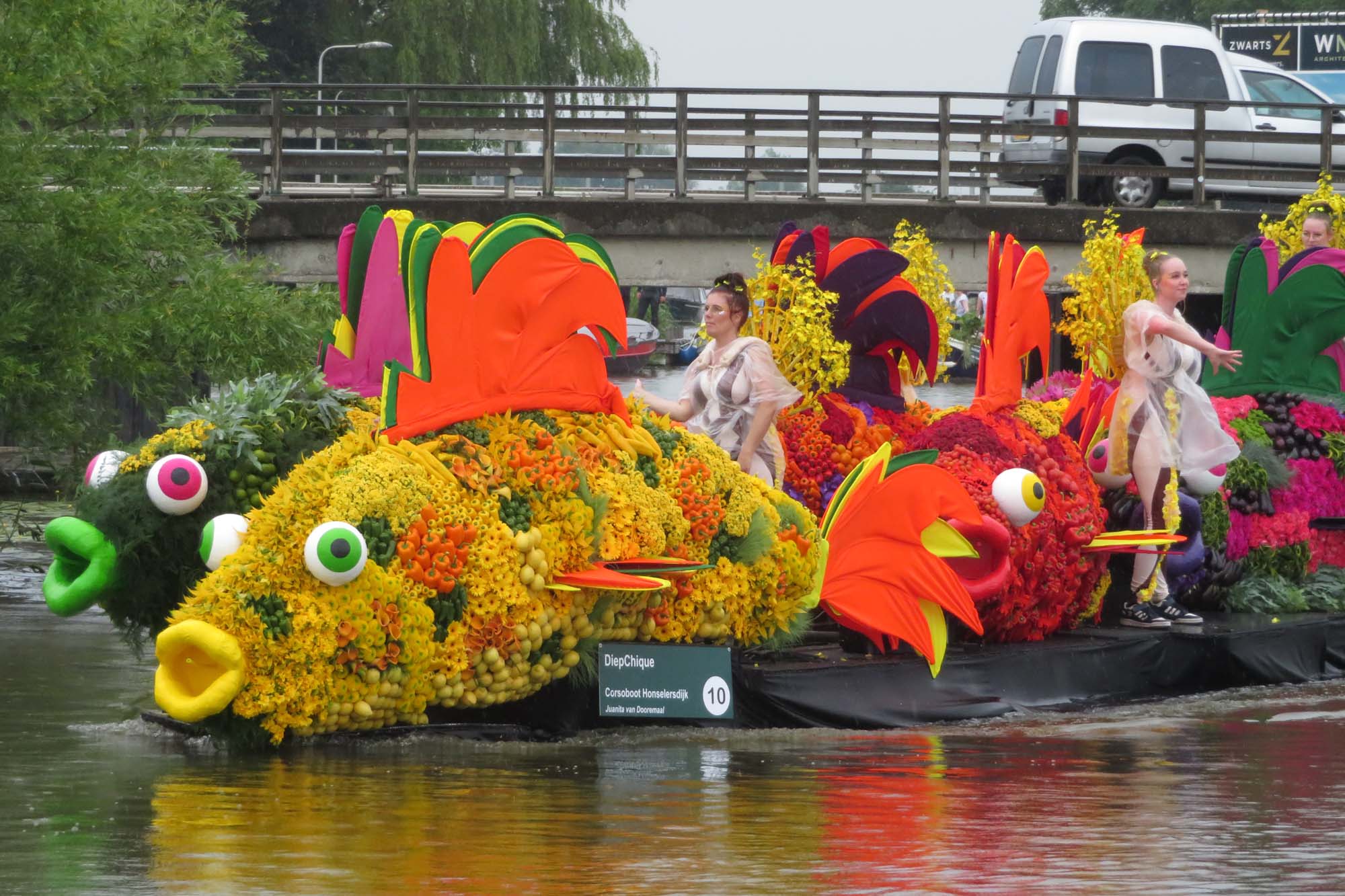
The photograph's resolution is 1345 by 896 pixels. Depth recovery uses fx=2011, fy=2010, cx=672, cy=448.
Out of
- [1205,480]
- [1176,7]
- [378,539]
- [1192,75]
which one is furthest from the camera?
[1176,7]

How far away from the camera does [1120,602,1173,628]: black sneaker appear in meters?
10.1

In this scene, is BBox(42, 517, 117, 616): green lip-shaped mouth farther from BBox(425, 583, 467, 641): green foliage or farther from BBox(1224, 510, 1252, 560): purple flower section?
BBox(1224, 510, 1252, 560): purple flower section

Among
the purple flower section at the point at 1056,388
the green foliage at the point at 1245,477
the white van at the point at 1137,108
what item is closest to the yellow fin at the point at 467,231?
the purple flower section at the point at 1056,388

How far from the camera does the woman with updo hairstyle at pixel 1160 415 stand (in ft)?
32.5

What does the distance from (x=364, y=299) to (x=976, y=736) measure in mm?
3168

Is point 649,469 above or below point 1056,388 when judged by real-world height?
below

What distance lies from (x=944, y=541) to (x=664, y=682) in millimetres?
1599

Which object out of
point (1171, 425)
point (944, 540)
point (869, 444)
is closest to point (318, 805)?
point (944, 540)

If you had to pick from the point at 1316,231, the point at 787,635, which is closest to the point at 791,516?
the point at 787,635

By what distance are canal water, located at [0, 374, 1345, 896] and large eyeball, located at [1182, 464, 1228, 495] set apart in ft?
5.59

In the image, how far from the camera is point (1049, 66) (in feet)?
76.6

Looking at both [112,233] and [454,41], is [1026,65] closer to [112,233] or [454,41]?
[454,41]

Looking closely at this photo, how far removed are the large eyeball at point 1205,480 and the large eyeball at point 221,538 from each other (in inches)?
202

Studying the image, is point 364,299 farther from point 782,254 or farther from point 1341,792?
point 1341,792
